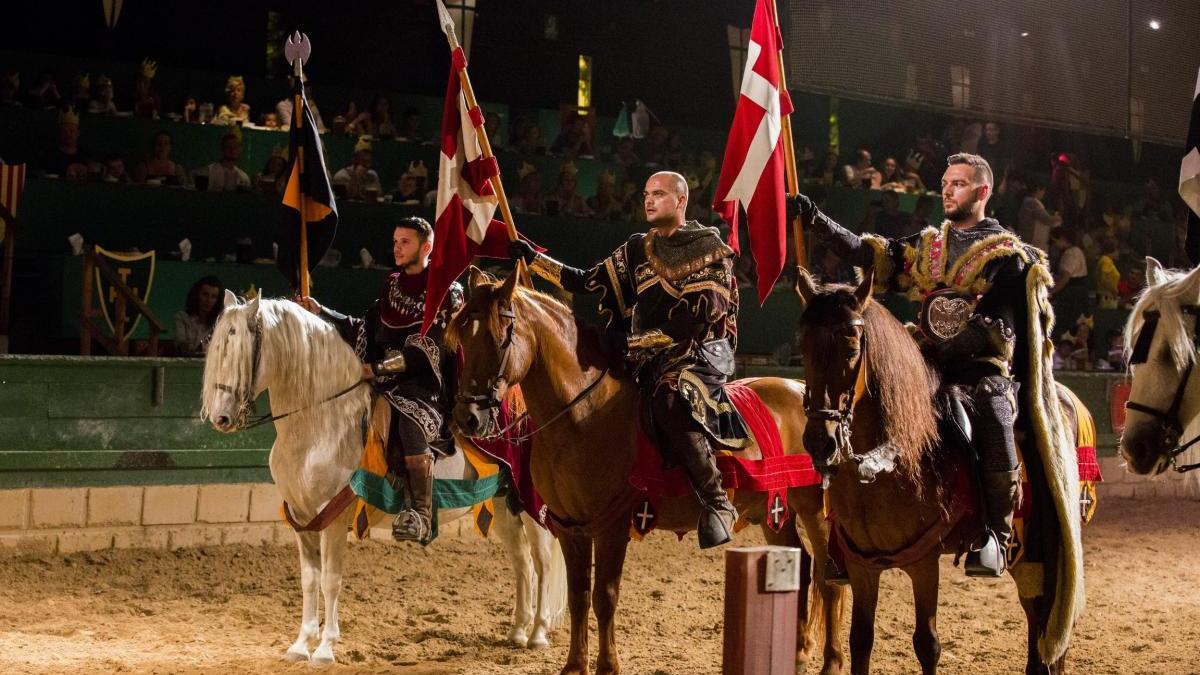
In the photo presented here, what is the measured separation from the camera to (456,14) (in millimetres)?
11320

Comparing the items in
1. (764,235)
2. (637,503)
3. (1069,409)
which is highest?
(764,235)

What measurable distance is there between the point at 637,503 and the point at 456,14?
7889 mm

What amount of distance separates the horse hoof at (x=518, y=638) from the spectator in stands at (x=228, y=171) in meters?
5.59

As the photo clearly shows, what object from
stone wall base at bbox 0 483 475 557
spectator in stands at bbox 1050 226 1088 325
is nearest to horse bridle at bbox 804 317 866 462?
stone wall base at bbox 0 483 475 557

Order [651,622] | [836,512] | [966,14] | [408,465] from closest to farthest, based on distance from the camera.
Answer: [836,512] < [408,465] < [651,622] < [966,14]


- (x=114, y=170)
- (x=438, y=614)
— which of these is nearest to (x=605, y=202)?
(x=114, y=170)

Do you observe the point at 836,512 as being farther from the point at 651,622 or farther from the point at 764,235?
the point at 651,622

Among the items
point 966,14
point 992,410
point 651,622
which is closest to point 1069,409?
point 992,410

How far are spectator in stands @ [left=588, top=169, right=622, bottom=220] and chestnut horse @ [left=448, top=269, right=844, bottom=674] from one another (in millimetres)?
6594

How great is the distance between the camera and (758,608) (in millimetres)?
2475

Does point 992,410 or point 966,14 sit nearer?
point 992,410

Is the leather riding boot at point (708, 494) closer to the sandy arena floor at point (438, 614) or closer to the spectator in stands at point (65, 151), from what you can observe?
the sandy arena floor at point (438, 614)

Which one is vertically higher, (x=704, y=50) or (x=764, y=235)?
(x=704, y=50)

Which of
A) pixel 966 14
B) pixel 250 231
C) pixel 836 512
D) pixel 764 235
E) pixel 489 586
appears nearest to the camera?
pixel 836 512
